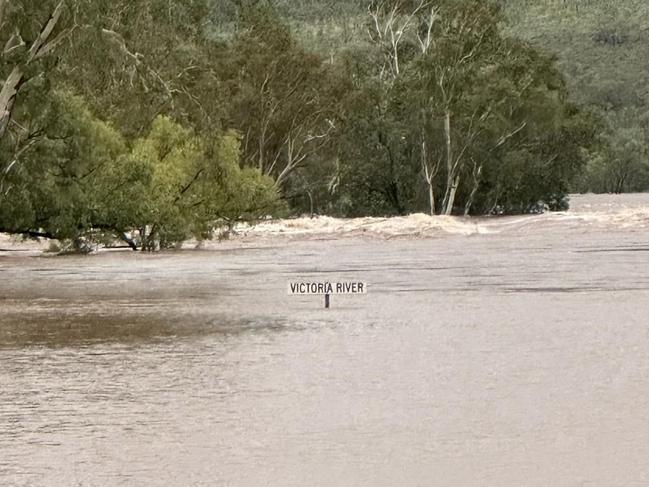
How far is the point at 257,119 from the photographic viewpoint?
7594cm

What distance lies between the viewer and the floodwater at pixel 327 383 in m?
10.6

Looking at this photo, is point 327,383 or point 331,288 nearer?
point 327,383

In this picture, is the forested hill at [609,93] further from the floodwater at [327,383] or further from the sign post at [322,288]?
the floodwater at [327,383]

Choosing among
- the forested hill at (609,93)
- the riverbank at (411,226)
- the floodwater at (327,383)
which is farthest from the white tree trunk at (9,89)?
the forested hill at (609,93)

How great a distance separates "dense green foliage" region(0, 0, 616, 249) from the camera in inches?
1529

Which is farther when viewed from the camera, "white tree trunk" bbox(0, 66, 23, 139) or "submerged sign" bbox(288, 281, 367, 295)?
"white tree trunk" bbox(0, 66, 23, 139)

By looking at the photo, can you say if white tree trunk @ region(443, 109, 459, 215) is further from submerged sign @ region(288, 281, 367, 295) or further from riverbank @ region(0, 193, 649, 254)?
submerged sign @ region(288, 281, 367, 295)

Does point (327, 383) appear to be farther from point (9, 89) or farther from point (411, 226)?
point (411, 226)

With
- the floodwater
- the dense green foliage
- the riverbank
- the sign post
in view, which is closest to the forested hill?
the dense green foliage

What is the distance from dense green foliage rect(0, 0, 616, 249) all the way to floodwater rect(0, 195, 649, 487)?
8.30 m

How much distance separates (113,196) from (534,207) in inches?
1424

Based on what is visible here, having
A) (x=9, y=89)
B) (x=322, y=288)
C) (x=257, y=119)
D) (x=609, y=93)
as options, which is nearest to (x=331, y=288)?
(x=322, y=288)

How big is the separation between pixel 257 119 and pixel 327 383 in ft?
202

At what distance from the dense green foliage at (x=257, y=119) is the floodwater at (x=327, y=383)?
830 centimetres
